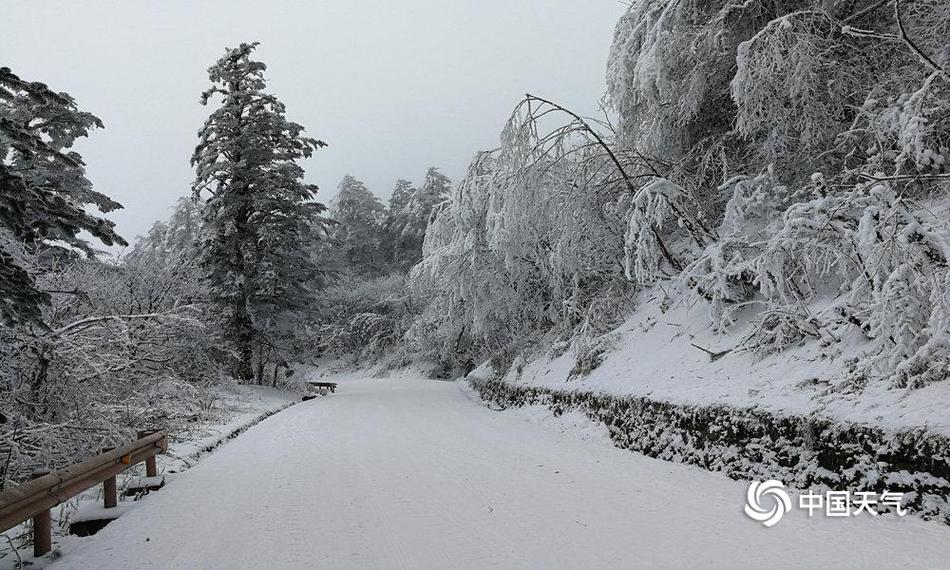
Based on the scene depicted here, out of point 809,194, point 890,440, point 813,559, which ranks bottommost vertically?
point 813,559

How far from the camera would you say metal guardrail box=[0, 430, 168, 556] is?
13.1 feet

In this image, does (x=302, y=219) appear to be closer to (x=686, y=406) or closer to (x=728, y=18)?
(x=728, y=18)

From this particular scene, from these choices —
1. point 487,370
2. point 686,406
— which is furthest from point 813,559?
point 487,370

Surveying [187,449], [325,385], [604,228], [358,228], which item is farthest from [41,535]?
[358,228]

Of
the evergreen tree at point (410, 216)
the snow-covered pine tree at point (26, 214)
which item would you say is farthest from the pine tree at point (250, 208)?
the evergreen tree at point (410, 216)

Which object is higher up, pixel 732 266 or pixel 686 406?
pixel 732 266

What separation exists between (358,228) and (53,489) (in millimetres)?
53168

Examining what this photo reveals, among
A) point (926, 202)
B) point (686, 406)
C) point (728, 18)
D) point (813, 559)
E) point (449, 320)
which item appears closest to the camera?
point (813, 559)

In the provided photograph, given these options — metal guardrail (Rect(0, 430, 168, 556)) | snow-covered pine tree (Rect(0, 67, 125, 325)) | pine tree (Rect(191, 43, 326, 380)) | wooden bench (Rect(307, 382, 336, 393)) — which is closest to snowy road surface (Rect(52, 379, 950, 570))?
metal guardrail (Rect(0, 430, 168, 556))

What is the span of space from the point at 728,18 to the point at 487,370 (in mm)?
14595

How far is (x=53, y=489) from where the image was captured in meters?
4.53

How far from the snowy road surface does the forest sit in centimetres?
154

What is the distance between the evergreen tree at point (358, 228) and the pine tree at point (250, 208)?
33.6 meters

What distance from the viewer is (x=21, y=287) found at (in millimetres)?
4156
